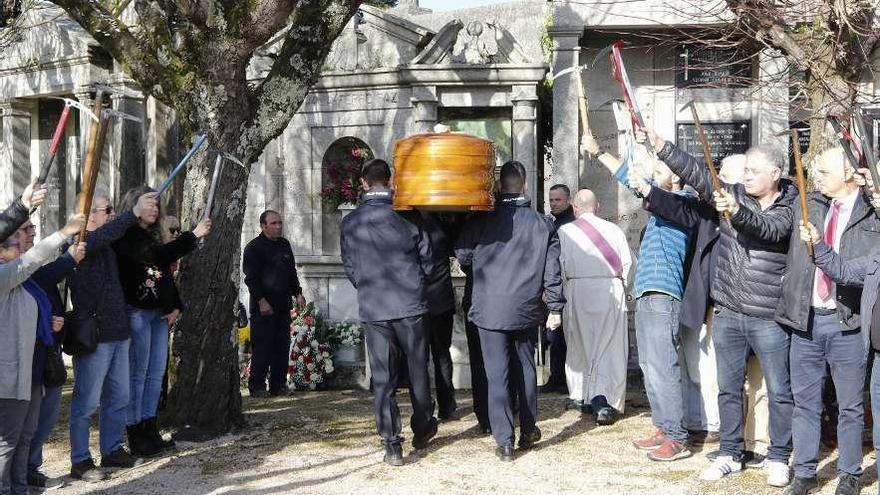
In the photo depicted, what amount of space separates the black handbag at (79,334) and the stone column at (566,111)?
Result: 20.6ft

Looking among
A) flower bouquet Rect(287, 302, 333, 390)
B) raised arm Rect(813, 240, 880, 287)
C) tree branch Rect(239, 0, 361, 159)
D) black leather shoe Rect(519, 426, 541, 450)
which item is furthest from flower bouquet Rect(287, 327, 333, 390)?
raised arm Rect(813, 240, 880, 287)

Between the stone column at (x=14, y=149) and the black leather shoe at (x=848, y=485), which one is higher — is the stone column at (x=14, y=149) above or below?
above

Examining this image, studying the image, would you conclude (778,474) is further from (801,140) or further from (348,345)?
(801,140)

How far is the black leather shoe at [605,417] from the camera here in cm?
782

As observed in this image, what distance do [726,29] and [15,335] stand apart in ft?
20.3

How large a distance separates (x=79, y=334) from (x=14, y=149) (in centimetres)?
1157

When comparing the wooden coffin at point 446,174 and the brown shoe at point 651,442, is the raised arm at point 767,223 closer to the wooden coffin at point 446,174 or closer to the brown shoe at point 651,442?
the wooden coffin at point 446,174


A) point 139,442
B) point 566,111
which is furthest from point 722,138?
point 139,442

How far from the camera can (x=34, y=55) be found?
15664 mm

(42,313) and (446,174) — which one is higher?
(446,174)

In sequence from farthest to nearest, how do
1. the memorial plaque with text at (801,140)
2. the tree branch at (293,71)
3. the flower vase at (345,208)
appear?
the flower vase at (345,208), the memorial plaque with text at (801,140), the tree branch at (293,71)

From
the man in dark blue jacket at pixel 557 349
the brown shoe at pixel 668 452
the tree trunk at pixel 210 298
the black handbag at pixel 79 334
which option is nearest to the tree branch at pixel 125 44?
the tree trunk at pixel 210 298

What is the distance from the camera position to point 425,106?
11.6 meters

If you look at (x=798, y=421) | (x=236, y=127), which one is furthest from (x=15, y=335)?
(x=798, y=421)
